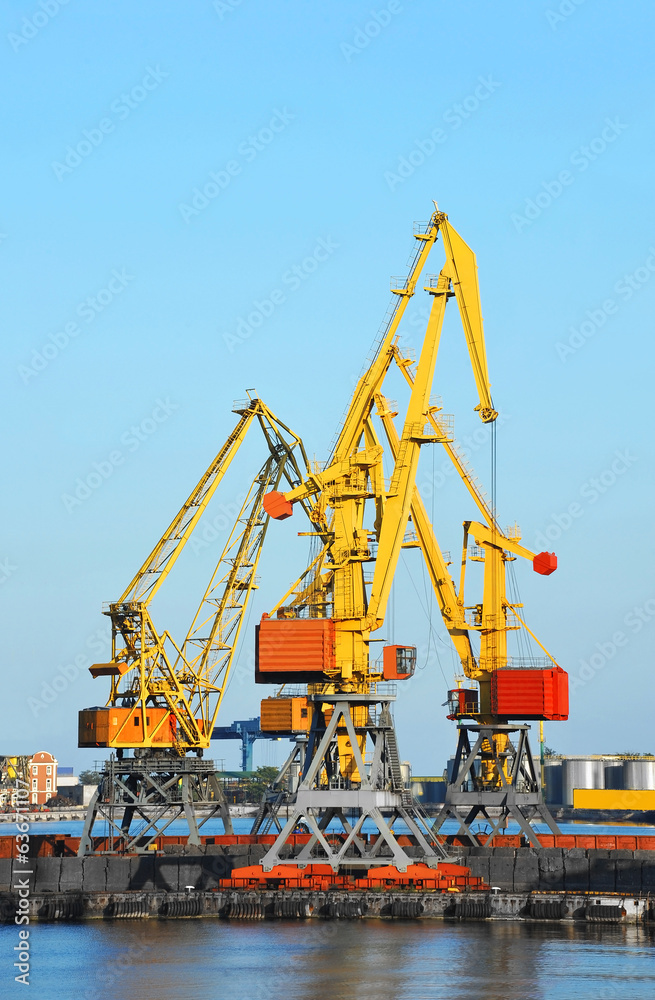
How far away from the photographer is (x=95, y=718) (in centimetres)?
8256

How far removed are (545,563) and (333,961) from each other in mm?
35548

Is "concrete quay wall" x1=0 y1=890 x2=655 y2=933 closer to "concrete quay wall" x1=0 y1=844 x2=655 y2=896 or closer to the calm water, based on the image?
the calm water

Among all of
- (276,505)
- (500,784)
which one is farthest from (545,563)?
(276,505)

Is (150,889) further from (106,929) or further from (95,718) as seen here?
(95,718)

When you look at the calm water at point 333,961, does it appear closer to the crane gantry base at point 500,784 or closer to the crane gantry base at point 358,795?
the crane gantry base at point 358,795

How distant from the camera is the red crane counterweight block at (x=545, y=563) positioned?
279 feet

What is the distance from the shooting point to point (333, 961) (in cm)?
5438

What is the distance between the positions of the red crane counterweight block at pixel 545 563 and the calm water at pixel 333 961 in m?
26.9

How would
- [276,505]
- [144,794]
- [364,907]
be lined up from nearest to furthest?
[364,907] → [276,505] → [144,794]

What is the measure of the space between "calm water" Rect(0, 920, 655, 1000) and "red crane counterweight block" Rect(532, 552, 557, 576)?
2685 cm

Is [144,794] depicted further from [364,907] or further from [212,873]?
[364,907]
